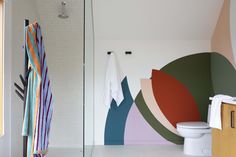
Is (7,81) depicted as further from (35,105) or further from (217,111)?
(217,111)

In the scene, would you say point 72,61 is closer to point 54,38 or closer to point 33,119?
point 54,38

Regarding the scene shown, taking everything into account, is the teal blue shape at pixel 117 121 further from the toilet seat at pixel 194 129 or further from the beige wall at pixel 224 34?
the beige wall at pixel 224 34

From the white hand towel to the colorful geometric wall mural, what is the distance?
121 millimetres

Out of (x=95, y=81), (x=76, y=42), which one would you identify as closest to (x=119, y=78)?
(x=95, y=81)

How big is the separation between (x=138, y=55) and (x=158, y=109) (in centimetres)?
97

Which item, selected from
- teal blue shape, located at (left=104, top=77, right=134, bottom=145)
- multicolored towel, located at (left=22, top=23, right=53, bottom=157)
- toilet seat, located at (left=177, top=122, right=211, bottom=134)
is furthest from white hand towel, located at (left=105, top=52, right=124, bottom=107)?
multicolored towel, located at (left=22, top=23, right=53, bottom=157)

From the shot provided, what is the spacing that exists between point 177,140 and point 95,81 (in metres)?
1.68

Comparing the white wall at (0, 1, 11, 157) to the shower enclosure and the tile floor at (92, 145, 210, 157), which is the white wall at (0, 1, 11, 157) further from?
the tile floor at (92, 145, 210, 157)

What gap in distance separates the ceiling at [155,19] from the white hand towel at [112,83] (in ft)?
1.49

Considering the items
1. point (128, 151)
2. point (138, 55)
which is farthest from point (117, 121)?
point (138, 55)

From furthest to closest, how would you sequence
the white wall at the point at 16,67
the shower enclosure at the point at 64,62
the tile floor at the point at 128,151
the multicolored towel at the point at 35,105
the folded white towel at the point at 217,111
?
the tile floor at the point at 128,151 → the shower enclosure at the point at 64,62 → the white wall at the point at 16,67 → the folded white towel at the point at 217,111 → the multicolored towel at the point at 35,105

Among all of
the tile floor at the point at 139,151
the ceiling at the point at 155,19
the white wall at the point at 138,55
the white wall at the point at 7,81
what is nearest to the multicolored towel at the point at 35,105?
the white wall at the point at 7,81

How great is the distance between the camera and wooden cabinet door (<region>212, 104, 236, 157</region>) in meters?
2.10

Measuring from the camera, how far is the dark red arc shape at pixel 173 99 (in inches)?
151
